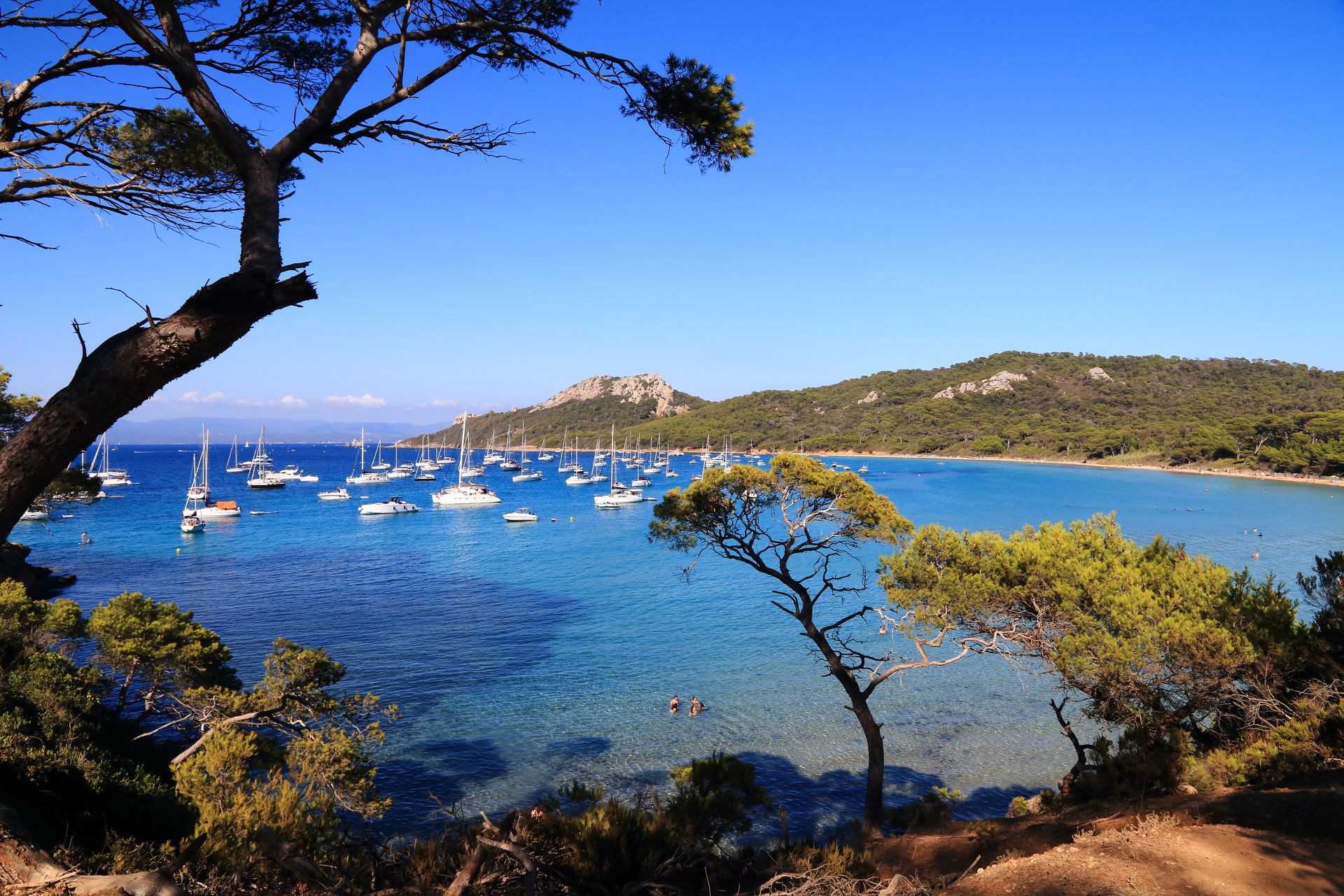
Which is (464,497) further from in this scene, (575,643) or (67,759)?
(67,759)

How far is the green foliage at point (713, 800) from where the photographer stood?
689 centimetres

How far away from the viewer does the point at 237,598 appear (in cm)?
2538

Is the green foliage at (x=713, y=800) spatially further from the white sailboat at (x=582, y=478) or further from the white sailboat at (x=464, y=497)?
the white sailboat at (x=582, y=478)

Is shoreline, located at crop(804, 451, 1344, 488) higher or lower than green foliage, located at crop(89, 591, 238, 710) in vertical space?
higher

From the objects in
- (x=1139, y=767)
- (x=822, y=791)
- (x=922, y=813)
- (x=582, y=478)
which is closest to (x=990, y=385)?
(x=582, y=478)

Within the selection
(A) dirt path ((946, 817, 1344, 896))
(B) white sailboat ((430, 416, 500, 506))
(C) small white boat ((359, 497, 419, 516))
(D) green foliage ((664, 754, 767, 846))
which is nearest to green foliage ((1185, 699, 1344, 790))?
(A) dirt path ((946, 817, 1344, 896))

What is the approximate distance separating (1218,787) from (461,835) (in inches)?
365

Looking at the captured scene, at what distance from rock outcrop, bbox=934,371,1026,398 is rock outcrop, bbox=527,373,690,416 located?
65.8 metres

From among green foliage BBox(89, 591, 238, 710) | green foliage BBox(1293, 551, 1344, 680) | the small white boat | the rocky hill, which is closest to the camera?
green foliage BBox(1293, 551, 1344, 680)

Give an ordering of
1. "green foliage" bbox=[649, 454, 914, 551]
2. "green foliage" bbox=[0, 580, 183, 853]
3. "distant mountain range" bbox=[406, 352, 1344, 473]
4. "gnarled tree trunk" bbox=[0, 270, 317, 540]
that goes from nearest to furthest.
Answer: "gnarled tree trunk" bbox=[0, 270, 317, 540], "green foliage" bbox=[0, 580, 183, 853], "green foliage" bbox=[649, 454, 914, 551], "distant mountain range" bbox=[406, 352, 1344, 473]

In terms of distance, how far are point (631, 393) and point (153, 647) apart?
6881 inches

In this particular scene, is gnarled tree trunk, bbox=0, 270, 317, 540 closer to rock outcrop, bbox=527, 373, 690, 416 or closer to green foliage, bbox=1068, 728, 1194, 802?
green foliage, bbox=1068, 728, 1194, 802


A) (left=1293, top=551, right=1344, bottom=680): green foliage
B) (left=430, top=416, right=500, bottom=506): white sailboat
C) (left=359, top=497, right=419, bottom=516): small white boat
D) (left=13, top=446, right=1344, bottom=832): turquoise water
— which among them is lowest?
(left=13, top=446, right=1344, bottom=832): turquoise water

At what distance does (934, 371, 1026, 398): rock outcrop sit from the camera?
128125mm
